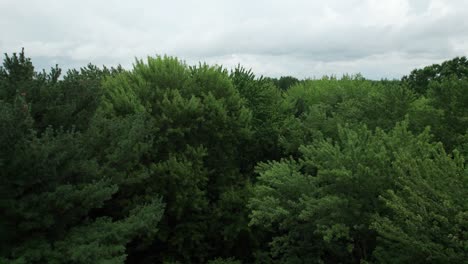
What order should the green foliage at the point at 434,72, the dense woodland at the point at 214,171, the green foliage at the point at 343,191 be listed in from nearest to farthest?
the dense woodland at the point at 214,171
the green foliage at the point at 343,191
the green foliage at the point at 434,72

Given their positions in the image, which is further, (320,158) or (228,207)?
(228,207)

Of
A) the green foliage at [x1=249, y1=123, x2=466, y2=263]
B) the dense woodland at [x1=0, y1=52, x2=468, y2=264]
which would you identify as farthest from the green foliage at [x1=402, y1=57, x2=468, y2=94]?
the green foliage at [x1=249, y1=123, x2=466, y2=263]

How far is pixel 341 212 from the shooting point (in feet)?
50.3

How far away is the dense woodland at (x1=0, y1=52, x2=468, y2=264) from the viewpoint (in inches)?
517

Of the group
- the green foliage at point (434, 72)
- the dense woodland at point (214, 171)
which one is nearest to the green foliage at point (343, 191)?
the dense woodland at point (214, 171)

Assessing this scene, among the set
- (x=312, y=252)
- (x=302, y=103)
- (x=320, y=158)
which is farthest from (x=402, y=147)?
(x=302, y=103)

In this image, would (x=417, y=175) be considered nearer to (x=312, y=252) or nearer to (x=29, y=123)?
(x=312, y=252)

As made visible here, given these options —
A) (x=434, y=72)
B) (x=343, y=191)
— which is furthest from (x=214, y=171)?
(x=434, y=72)

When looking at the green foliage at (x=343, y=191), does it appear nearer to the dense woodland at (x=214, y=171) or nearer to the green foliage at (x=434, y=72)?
the dense woodland at (x=214, y=171)

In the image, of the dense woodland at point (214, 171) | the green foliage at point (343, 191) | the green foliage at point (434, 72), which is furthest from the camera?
the green foliage at point (434, 72)

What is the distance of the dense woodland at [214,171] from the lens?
1312 cm

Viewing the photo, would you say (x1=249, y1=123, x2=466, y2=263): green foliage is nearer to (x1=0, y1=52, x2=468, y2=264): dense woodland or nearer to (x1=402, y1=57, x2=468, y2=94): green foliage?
(x1=0, y1=52, x2=468, y2=264): dense woodland

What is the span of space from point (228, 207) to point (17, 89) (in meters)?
10.4

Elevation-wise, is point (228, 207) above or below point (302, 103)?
below
